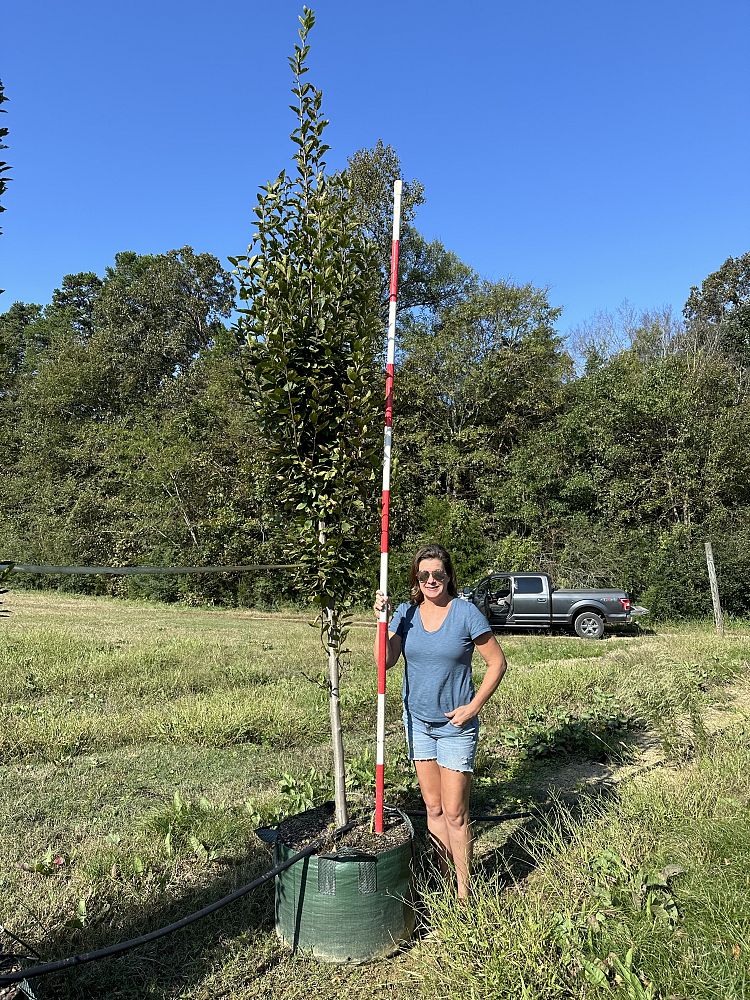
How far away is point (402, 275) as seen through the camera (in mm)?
26688

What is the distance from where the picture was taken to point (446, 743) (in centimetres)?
362

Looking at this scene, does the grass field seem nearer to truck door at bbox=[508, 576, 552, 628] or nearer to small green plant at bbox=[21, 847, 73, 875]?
small green plant at bbox=[21, 847, 73, 875]

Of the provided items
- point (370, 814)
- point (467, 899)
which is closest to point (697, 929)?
point (467, 899)

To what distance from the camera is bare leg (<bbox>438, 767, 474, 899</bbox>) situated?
358 cm

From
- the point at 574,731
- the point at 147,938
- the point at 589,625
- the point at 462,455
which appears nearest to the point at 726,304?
the point at 462,455

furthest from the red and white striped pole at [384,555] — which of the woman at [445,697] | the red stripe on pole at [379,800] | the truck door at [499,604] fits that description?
the truck door at [499,604]

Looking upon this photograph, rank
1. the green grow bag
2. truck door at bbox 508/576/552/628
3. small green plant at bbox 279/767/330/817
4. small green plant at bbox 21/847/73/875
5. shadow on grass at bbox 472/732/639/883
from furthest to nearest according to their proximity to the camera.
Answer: truck door at bbox 508/576/552/628 → small green plant at bbox 279/767/330/817 → shadow on grass at bbox 472/732/639/883 → small green plant at bbox 21/847/73/875 → the green grow bag

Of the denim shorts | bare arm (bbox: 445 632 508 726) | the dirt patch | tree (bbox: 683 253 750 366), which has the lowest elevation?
the dirt patch

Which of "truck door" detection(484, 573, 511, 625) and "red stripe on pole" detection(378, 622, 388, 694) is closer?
"red stripe on pole" detection(378, 622, 388, 694)

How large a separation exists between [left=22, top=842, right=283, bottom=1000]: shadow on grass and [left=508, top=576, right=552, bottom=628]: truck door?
1307cm

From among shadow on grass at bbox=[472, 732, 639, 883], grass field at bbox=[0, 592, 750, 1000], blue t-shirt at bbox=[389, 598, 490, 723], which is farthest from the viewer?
shadow on grass at bbox=[472, 732, 639, 883]

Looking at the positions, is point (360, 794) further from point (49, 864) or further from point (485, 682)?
point (49, 864)

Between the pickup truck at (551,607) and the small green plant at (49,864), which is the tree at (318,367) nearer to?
the small green plant at (49,864)

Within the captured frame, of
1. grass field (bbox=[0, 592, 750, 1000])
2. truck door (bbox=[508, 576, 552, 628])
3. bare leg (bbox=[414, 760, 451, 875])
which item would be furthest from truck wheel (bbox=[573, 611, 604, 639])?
bare leg (bbox=[414, 760, 451, 875])
